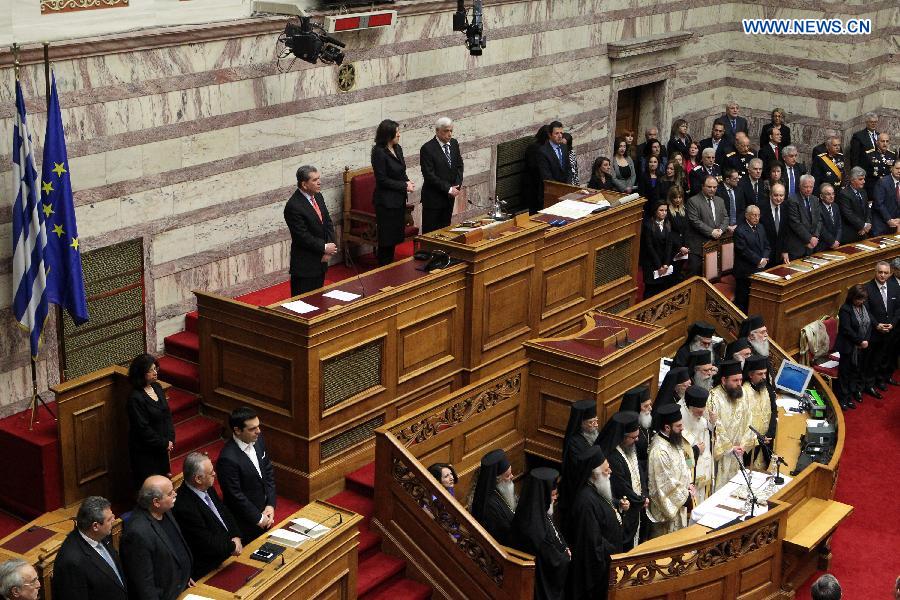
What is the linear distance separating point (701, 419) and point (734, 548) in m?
1.43

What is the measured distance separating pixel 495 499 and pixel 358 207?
472cm

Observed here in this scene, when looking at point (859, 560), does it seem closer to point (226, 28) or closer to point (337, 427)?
point (337, 427)

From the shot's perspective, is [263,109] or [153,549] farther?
[263,109]

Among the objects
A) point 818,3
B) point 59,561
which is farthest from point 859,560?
point 818,3

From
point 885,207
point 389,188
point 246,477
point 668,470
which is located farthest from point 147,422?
point 885,207

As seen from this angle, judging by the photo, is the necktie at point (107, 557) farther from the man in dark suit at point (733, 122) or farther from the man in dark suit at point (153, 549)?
the man in dark suit at point (733, 122)

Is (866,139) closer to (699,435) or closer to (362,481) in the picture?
(699,435)

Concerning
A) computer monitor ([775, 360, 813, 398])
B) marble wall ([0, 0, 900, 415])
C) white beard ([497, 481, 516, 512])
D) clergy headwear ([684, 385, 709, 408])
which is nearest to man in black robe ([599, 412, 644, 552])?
clergy headwear ([684, 385, 709, 408])

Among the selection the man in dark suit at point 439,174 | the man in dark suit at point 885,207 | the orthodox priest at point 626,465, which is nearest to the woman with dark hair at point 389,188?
the man in dark suit at point 439,174

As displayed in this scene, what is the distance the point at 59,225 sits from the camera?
1020 cm

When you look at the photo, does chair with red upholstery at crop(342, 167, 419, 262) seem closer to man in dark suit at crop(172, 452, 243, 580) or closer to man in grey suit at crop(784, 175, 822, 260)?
man in grey suit at crop(784, 175, 822, 260)

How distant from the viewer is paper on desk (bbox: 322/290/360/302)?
34.6ft

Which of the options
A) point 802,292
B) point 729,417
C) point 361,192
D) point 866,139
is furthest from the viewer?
point 866,139

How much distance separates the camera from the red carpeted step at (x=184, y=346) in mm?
11547
